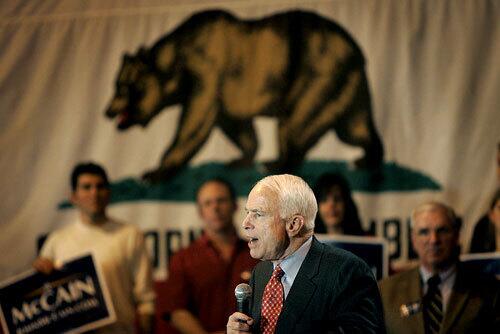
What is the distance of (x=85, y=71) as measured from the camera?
21.2 feet

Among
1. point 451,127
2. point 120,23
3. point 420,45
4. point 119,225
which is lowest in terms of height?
point 119,225

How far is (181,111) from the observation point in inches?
249

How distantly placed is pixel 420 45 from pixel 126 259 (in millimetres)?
2367

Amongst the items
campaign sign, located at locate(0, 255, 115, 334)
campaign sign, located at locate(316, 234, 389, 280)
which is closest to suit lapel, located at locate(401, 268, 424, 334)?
campaign sign, located at locate(316, 234, 389, 280)

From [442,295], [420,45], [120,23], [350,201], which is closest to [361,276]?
[442,295]

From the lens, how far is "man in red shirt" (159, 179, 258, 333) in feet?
18.1

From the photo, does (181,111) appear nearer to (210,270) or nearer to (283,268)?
(210,270)

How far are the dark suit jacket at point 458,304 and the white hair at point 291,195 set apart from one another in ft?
5.78

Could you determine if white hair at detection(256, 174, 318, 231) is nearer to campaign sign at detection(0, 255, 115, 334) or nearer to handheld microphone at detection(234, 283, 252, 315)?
handheld microphone at detection(234, 283, 252, 315)

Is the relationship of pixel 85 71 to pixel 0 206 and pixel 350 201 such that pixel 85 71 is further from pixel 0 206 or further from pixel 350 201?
pixel 350 201

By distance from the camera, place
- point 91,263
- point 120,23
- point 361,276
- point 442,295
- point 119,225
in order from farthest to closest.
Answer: point 120,23
point 119,225
point 91,263
point 442,295
point 361,276

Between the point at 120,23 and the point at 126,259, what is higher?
the point at 120,23

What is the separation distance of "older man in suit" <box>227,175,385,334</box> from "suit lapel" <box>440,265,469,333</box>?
1740 mm

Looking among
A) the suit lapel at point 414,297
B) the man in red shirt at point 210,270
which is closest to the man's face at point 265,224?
the suit lapel at point 414,297
